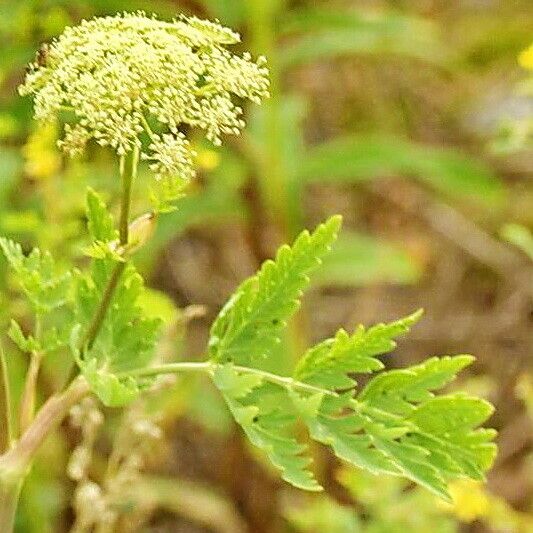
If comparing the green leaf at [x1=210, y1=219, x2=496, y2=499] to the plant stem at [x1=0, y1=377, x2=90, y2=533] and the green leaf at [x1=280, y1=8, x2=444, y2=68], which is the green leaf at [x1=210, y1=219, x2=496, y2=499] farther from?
the green leaf at [x1=280, y1=8, x2=444, y2=68]

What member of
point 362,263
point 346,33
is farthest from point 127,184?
point 346,33

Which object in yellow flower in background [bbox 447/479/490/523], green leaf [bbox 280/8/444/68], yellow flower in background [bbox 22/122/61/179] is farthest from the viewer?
Result: green leaf [bbox 280/8/444/68]

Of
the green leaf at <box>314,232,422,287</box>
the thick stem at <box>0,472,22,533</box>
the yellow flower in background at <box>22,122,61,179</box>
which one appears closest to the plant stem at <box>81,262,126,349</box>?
the thick stem at <box>0,472,22,533</box>

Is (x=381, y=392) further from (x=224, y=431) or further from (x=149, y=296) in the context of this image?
(x=224, y=431)

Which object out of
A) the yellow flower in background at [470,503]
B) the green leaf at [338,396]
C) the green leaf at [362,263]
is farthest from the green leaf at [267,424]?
the green leaf at [362,263]

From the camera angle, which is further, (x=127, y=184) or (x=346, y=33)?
(x=346, y=33)

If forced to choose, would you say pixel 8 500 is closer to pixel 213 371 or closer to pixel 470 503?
pixel 213 371
